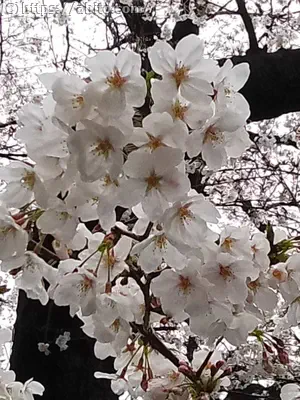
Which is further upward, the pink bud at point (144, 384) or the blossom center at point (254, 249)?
the blossom center at point (254, 249)

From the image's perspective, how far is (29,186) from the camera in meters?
0.66

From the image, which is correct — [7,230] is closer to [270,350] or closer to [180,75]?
[180,75]

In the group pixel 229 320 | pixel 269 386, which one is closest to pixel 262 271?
pixel 229 320

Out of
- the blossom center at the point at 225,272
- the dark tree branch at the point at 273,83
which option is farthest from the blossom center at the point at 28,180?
the dark tree branch at the point at 273,83

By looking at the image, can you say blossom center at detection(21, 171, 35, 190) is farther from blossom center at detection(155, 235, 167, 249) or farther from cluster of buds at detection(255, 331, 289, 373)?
cluster of buds at detection(255, 331, 289, 373)

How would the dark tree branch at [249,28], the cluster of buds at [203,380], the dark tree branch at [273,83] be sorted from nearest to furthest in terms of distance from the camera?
the cluster of buds at [203,380] < the dark tree branch at [273,83] < the dark tree branch at [249,28]

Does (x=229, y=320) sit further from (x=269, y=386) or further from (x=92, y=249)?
(x=269, y=386)

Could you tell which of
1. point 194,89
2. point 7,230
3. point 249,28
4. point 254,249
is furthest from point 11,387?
point 249,28

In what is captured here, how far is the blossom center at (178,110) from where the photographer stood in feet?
2.00

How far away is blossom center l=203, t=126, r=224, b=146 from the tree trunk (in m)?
1.09

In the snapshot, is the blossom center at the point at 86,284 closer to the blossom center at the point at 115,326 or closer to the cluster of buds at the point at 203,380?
the blossom center at the point at 115,326

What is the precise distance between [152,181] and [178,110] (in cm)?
8

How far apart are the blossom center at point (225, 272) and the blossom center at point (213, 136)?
13 centimetres

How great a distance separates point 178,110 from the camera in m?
0.61
